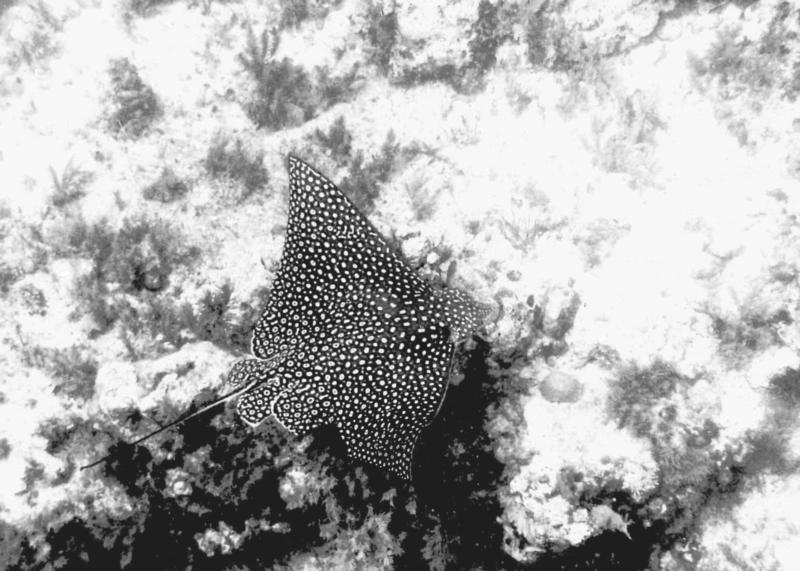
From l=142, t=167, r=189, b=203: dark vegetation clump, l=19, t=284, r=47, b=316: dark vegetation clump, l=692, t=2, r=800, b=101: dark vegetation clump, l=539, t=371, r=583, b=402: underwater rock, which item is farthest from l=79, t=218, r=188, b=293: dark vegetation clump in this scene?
l=692, t=2, r=800, b=101: dark vegetation clump

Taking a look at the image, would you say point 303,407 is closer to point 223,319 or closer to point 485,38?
point 223,319

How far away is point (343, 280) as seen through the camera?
4.25 meters

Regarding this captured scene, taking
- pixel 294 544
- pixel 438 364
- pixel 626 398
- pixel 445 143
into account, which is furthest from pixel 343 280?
pixel 445 143

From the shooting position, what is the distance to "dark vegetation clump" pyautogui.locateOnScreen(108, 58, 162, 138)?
771 centimetres

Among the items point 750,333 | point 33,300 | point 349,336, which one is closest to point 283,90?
point 33,300

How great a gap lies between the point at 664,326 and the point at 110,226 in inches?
272

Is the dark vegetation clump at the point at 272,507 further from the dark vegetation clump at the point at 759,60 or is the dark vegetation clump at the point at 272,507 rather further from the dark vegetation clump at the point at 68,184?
the dark vegetation clump at the point at 759,60

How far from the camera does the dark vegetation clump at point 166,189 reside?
697cm

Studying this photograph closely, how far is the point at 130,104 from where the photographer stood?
25.4 ft

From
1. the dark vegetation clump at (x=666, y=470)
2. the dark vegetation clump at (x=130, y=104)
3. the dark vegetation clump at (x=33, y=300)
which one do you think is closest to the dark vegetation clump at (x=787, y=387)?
the dark vegetation clump at (x=666, y=470)

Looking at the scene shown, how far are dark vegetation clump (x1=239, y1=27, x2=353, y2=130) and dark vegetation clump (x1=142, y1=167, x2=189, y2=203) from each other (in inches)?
61.4

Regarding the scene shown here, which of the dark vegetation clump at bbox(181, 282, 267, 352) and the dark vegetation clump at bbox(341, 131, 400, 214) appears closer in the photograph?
the dark vegetation clump at bbox(181, 282, 267, 352)

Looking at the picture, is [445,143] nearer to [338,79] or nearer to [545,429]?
[338,79]

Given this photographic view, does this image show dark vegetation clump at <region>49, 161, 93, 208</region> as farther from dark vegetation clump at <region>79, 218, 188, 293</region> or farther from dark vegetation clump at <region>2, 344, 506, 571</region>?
dark vegetation clump at <region>2, 344, 506, 571</region>
